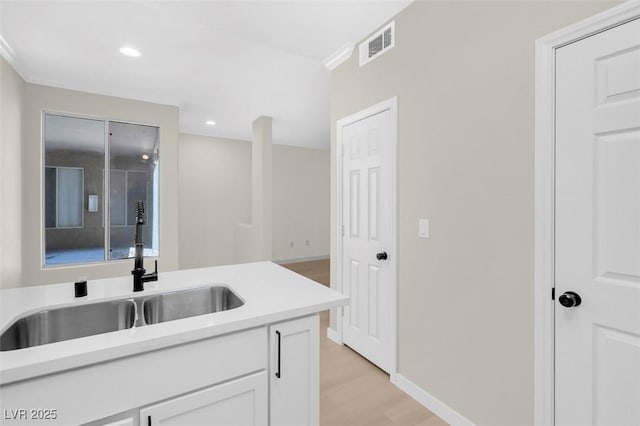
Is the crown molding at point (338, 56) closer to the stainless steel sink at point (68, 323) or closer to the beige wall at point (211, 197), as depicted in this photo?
the stainless steel sink at point (68, 323)

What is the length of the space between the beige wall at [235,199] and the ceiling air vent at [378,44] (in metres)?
4.56

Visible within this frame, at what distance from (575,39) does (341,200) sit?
6.24 feet

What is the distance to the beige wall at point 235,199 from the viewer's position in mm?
6016

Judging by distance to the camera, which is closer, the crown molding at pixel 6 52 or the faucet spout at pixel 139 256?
the faucet spout at pixel 139 256

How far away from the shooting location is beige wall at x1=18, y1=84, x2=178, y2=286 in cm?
337

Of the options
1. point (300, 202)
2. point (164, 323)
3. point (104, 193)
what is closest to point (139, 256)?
point (164, 323)

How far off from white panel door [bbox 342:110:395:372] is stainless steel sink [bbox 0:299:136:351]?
171cm

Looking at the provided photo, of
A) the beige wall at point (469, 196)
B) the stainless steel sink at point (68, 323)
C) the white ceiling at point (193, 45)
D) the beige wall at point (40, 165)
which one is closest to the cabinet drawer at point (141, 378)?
the stainless steel sink at point (68, 323)

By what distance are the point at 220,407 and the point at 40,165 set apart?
394 cm

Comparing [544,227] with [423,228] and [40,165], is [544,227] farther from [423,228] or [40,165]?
[40,165]

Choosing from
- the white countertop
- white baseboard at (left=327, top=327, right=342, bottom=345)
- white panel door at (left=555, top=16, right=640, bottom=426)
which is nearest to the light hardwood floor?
white baseboard at (left=327, top=327, right=342, bottom=345)

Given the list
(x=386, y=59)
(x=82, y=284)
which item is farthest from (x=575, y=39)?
(x=82, y=284)

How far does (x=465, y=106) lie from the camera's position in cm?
171

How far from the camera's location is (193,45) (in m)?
2.73
